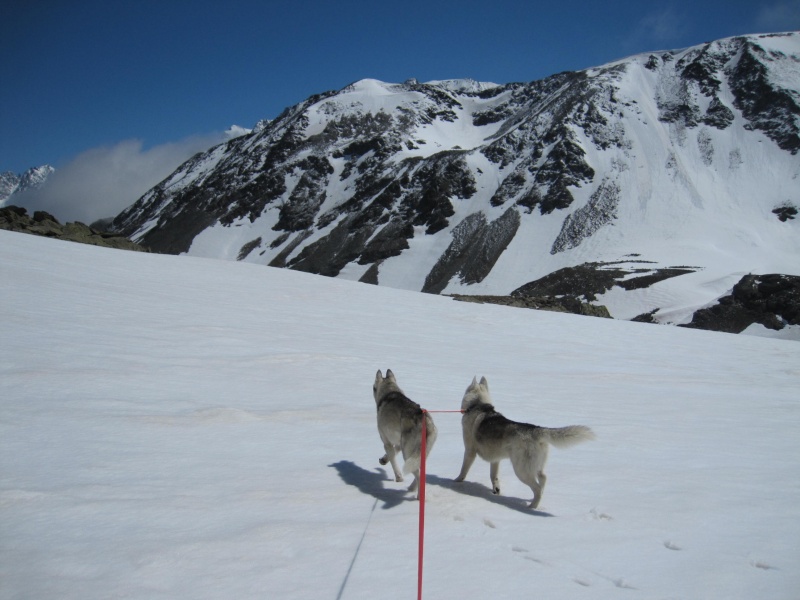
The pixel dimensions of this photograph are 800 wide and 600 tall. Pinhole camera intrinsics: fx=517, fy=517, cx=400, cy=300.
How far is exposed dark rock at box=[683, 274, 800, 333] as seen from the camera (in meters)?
58.3

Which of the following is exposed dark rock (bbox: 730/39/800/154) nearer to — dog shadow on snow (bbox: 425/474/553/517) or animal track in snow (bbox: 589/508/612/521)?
animal track in snow (bbox: 589/508/612/521)

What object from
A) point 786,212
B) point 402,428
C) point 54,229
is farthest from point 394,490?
point 786,212

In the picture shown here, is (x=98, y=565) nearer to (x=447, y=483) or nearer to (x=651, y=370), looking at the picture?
(x=447, y=483)

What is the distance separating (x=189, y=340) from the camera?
11180mm

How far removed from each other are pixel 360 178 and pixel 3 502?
159 metres

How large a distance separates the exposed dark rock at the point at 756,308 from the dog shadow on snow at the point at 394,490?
206 ft

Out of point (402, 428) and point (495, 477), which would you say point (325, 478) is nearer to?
point (402, 428)

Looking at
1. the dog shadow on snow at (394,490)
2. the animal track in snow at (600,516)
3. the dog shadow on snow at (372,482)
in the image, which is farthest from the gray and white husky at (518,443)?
the dog shadow on snow at (372,482)

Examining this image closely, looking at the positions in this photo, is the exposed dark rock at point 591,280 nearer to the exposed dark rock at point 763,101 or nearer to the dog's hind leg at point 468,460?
the exposed dark rock at point 763,101

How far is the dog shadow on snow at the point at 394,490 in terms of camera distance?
489 cm

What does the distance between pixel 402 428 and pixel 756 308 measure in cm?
6991

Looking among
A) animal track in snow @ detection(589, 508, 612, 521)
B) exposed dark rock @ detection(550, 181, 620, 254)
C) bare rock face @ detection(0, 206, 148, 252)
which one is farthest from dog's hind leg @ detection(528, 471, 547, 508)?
exposed dark rock @ detection(550, 181, 620, 254)

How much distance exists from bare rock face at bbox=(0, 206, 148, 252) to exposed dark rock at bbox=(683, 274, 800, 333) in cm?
5828

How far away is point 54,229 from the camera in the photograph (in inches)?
1299
